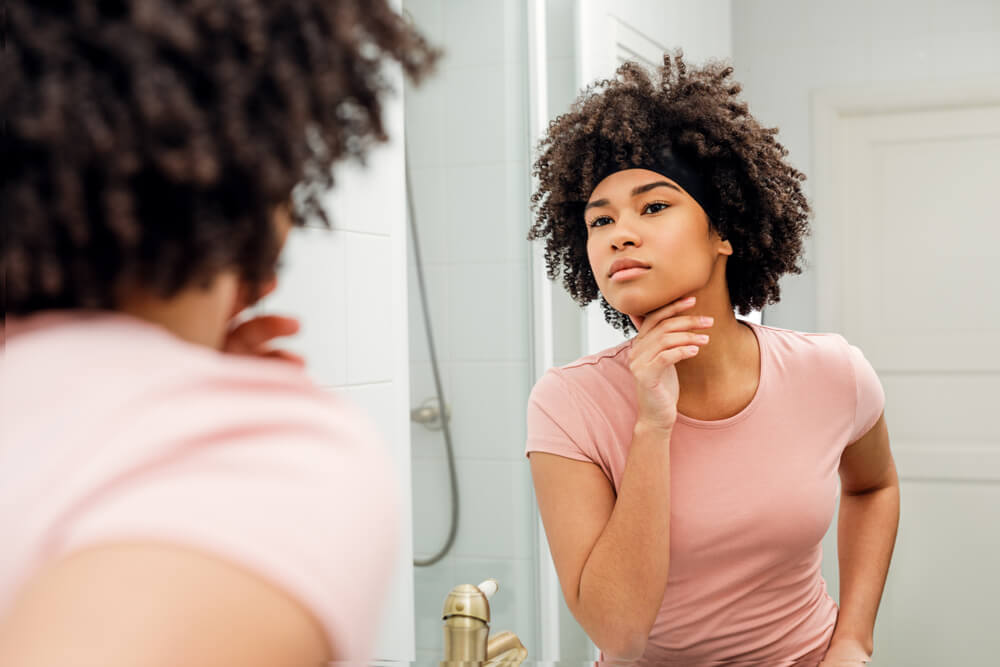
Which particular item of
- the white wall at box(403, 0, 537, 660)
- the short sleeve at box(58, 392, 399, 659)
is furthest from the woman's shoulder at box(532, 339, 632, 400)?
the short sleeve at box(58, 392, 399, 659)

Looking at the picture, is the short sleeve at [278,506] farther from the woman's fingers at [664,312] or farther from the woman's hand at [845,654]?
the woman's hand at [845,654]

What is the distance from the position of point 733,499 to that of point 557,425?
0.18 meters

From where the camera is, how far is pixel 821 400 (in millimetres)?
880

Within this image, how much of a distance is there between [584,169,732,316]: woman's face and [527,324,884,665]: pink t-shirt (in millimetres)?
124

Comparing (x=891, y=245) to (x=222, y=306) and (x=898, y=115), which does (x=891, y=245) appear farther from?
(x=222, y=306)

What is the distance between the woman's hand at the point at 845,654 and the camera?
2.75 feet

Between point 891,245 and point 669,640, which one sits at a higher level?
point 891,245

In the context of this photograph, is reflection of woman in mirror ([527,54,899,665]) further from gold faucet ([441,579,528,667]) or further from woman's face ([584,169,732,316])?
gold faucet ([441,579,528,667])

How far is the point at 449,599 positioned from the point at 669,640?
233mm

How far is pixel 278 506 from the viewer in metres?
0.19

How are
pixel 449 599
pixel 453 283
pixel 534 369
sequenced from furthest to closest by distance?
pixel 534 369
pixel 453 283
pixel 449 599

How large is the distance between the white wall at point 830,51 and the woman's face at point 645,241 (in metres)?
1.52

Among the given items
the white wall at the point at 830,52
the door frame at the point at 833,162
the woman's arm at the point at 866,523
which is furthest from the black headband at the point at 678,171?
the door frame at the point at 833,162

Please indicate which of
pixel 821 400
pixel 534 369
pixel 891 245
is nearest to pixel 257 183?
pixel 821 400
